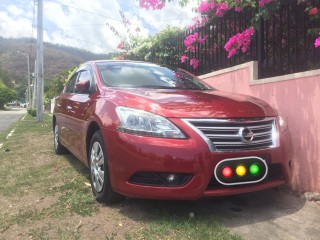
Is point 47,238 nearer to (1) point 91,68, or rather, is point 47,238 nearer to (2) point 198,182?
(2) point 198,182

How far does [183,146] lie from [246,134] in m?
0.60

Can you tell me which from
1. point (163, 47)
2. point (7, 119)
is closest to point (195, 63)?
point (163, 47)

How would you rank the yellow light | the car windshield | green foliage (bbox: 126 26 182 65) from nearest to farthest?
the yellow light
the car windshield
green foliage (bbox: 126 26 182 65)

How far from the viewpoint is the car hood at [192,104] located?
11.1 ft

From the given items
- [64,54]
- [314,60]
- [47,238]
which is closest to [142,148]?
[47,238]

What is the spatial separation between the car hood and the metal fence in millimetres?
1041

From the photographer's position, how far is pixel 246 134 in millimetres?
3412

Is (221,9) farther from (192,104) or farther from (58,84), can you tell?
(58,84)

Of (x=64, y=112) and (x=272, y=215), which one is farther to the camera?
(x=64, y=112)

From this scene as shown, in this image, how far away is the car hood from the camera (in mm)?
3387

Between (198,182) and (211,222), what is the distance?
41cm

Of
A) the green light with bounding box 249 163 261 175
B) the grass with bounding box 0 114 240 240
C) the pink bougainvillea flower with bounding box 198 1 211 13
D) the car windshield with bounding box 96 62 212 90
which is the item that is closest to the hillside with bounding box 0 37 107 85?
the pink bougainvillea flower with bounding box 198 1 211 13

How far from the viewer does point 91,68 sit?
4941 mm

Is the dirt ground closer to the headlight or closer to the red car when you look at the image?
the red car
